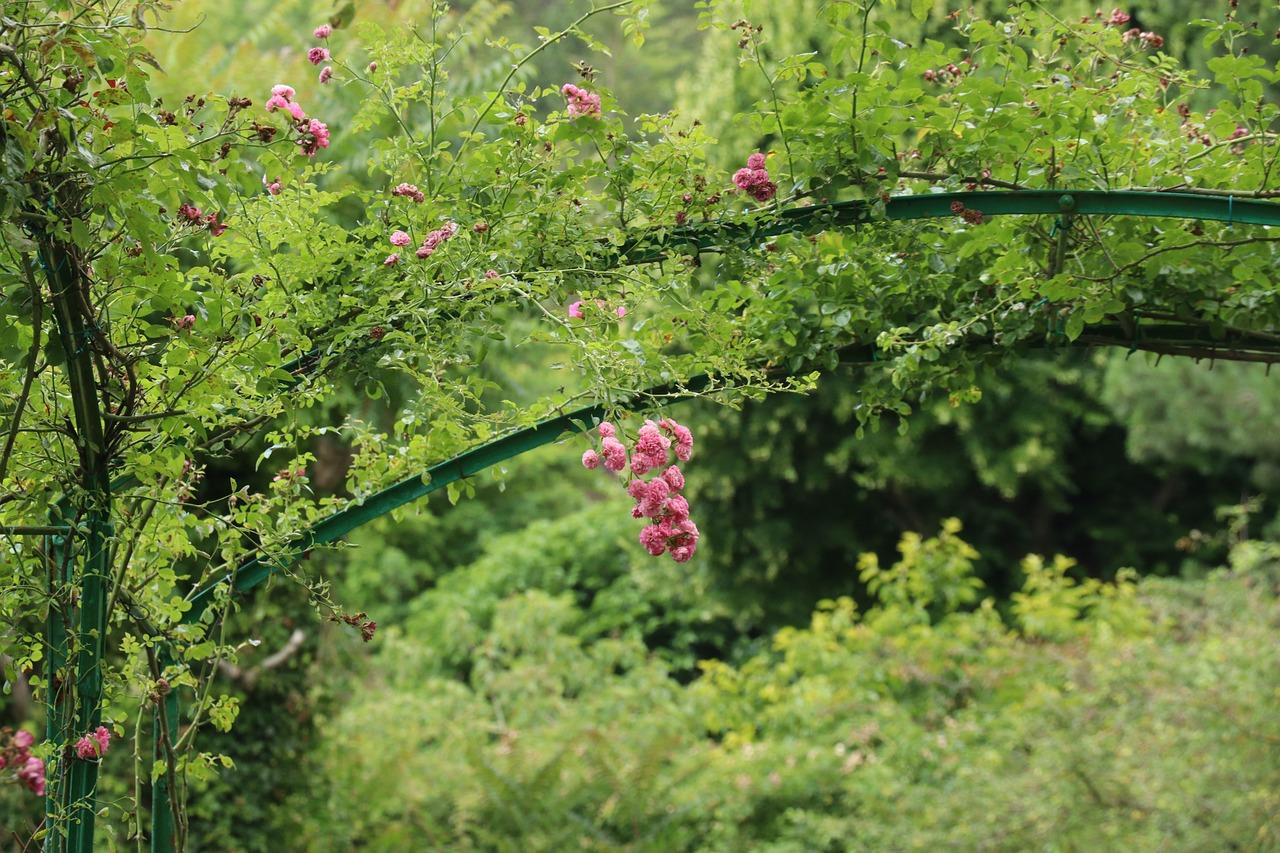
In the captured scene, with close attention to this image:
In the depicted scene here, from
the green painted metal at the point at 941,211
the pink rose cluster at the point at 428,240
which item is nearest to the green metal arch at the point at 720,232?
the green painted metal at the point at 941,211

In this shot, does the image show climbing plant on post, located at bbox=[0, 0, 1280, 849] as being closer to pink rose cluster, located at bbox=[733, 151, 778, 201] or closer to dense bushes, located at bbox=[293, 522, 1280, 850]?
pink rose cluster, located at bbox=[733, 151, 778, 201]

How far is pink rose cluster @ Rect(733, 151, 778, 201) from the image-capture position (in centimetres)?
248

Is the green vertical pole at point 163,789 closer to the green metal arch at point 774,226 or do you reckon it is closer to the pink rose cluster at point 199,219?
the green metal arch at point 774,226

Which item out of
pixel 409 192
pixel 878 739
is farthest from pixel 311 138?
pixel 878 739

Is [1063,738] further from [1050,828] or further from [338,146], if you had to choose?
[338,146]

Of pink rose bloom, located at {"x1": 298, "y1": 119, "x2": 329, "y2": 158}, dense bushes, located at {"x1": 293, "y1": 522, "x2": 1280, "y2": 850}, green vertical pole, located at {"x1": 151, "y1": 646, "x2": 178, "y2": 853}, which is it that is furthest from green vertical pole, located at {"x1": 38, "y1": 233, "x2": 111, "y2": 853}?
dense bushes, located at {"x1": 293, "y1": 522, "x2": 1280, "y2": 850}

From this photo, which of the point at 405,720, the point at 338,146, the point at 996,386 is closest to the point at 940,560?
the point at 996,386

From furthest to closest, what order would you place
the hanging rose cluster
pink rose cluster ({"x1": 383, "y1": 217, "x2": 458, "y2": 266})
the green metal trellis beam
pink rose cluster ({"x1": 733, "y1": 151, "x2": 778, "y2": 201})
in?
pink rose cluster ({"x1": 733, "y1": 151, "x2": 778, "y2": 201}) → pink rose cluster ({"x1": 383, "y1": 217, "x2": 458, "y2": 266}) → the green metal trellis beam → the hanging rose cluster

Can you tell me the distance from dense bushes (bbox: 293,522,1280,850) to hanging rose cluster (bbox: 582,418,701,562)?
148 inches

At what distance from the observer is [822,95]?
95.8 inches

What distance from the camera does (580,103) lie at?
2.39 meters

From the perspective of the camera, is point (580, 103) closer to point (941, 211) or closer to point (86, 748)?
point (941, 211)

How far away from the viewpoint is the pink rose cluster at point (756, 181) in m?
2.48

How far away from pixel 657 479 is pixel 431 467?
667 millimetres
